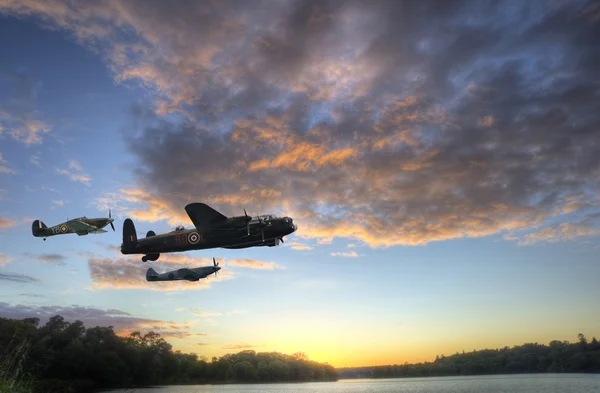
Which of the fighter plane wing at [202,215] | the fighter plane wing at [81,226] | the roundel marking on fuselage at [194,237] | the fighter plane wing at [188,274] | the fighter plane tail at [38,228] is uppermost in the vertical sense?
the fighter plane tail at [38,228]

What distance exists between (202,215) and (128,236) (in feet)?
41.5

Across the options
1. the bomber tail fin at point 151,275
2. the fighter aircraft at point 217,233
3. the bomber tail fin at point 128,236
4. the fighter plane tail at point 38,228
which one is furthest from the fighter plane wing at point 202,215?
the fighter plane tail at point 38,228

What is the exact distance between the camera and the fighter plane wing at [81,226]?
5541cm

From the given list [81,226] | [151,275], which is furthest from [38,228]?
[151,275]

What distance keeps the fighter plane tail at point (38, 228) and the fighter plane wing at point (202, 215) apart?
33670 millimetres

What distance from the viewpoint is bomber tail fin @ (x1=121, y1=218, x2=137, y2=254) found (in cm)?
4950

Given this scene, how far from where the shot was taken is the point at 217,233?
44750mm

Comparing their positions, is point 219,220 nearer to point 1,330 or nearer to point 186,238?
point 186,238

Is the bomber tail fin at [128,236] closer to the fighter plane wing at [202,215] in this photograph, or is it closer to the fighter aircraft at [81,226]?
the fighter aircraft at [81,226]

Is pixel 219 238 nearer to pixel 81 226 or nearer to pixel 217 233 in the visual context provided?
pixel 217 233

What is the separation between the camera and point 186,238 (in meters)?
46.7

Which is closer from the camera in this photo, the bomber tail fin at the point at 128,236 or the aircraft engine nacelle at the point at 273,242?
the aircraft engine nacelle at the point at 273,242

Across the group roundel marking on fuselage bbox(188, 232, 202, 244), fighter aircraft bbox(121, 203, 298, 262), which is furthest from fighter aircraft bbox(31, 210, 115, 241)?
roundel marking on fuselage bbox(188, 232, 202, 244)

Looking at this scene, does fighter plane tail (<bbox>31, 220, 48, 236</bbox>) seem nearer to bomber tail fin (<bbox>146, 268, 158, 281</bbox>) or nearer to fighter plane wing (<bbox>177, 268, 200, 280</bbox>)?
bomber tail fin (<bbox>146, 268, 158, 281</bbox>)
